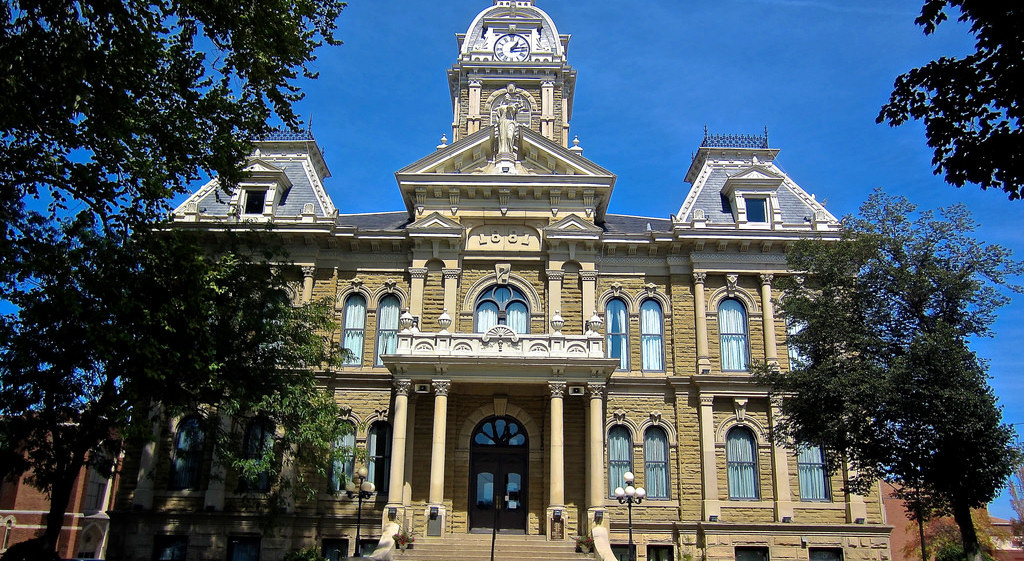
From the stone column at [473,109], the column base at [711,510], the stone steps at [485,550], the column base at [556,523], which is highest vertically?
the stone column at [473,109]

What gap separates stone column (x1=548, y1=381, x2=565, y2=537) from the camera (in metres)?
24.0

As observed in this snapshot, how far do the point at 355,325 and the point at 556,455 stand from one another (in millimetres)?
8668

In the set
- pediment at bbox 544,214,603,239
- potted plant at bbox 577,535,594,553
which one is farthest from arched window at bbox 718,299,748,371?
potted plant at bbox 577,535,594,553

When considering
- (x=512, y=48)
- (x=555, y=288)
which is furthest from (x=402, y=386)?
(x=512, y=48)

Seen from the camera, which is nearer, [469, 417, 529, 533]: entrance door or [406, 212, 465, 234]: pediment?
[469, 417, 529, 533]: entrance door

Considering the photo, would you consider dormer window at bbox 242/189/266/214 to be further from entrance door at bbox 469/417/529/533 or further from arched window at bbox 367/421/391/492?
entrance door at bbox 469/417/529/533

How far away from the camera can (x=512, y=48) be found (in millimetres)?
38781

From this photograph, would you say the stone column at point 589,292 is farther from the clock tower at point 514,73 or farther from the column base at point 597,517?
the clock tower at point 514,73

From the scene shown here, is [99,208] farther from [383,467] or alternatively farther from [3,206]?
[383,467]

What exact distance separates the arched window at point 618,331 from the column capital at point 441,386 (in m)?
6.16

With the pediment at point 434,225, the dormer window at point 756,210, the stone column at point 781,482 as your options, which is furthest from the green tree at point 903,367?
the pediment at point 434,225

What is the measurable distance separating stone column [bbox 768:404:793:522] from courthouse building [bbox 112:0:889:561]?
6 cm

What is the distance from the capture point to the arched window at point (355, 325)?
1115 inches

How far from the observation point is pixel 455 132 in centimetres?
3756
